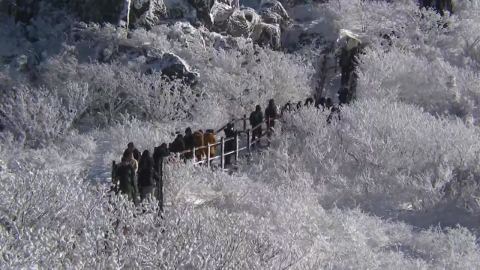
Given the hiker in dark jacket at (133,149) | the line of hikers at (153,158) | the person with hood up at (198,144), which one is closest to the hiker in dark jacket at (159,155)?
the line of hikers at (153,158)

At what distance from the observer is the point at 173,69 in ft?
75.6

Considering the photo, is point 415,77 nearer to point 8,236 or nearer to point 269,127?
point 269,127

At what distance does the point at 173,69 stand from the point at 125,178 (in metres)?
13.1

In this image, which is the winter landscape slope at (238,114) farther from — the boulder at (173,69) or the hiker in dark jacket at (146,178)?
the hiker in dark jacket at (146,178)

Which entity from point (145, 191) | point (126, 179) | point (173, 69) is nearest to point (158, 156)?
point (145, 191)

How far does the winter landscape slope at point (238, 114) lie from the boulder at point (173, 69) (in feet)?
0.29

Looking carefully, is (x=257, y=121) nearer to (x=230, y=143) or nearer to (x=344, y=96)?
(x=230, y=143)

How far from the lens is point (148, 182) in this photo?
A: 11211mm

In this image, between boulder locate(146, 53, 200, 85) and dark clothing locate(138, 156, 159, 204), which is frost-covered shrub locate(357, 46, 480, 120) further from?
dark clothing locate(138, 156, 159, 204)

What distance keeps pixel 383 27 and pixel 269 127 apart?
13.9m

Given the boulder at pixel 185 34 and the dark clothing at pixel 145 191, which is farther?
the boulder at pixel 185 34

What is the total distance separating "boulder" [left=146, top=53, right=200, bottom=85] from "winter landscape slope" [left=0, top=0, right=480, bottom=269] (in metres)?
0.09

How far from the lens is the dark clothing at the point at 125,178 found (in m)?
10.4

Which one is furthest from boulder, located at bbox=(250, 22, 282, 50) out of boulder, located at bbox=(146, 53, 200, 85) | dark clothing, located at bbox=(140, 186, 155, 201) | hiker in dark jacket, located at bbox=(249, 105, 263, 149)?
dark clothing, located at bbox=(140, 186, 155, 201)
